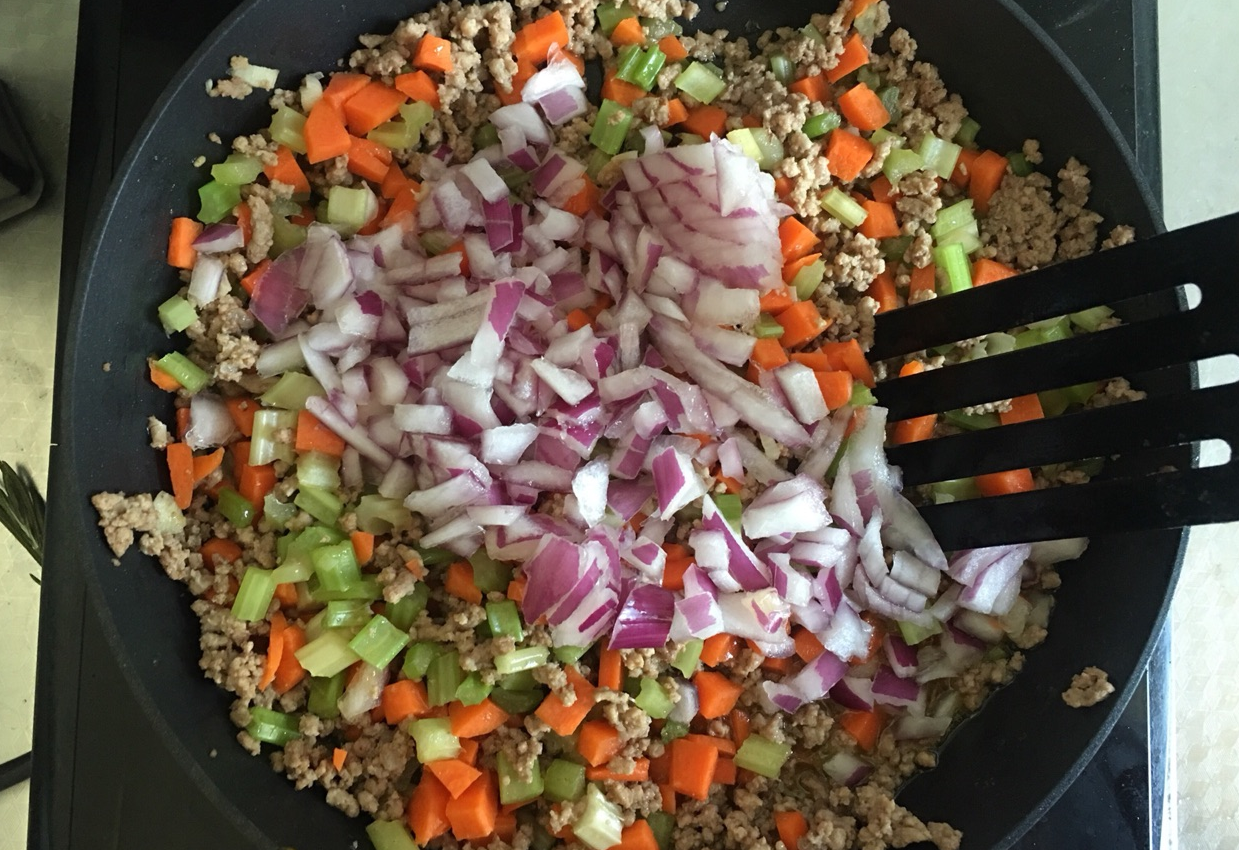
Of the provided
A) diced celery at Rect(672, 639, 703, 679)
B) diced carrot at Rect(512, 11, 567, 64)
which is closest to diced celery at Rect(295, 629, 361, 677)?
diced celery at Rect(672, 639, 703, 679)

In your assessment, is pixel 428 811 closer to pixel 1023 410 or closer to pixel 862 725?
pixel 862 725

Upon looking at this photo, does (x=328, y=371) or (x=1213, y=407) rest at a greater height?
(x=1213, y=407)

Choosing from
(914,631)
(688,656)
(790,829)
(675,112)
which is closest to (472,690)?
(688,656)

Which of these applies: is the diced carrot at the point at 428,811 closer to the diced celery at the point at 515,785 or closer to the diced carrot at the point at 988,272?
the diced celery at the point at 515,785

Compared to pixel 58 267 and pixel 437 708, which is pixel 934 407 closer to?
pixel 437 708

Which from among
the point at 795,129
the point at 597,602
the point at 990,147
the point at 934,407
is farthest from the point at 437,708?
the point at 990,147
